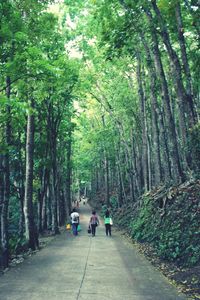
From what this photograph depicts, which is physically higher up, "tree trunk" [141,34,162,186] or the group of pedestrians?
"tree trunk" [141,34,162,186]

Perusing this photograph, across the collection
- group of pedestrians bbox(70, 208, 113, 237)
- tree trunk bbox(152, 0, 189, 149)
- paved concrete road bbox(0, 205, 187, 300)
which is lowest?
paved concrete road bbox(0, 205, 187, 300)

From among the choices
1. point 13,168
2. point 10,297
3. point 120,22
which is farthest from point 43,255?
point 13,168

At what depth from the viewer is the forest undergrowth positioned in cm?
862

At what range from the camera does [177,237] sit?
35.2 feet

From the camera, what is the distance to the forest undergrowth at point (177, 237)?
862 cm

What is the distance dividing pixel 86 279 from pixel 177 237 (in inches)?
146

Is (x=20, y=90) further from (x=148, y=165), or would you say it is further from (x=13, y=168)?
(x=13, y=168)

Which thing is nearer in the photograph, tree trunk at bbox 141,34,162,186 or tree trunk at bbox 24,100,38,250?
tree trunk at bbox 24,100,38,250

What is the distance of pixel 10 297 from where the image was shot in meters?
6.82

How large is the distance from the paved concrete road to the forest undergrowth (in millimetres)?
414

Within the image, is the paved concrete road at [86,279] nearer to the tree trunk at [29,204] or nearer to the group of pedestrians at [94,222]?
the tree trunk at [29,204]

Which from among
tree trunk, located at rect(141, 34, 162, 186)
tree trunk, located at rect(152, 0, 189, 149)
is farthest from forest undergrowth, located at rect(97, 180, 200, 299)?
tree trunk, located at rect(141, 34, 162, 186)

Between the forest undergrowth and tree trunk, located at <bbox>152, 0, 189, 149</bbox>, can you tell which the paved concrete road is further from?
tree trunk, located at <bbox>152, 0, 189, 149</bbox>

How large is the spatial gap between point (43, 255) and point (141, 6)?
10206mm
